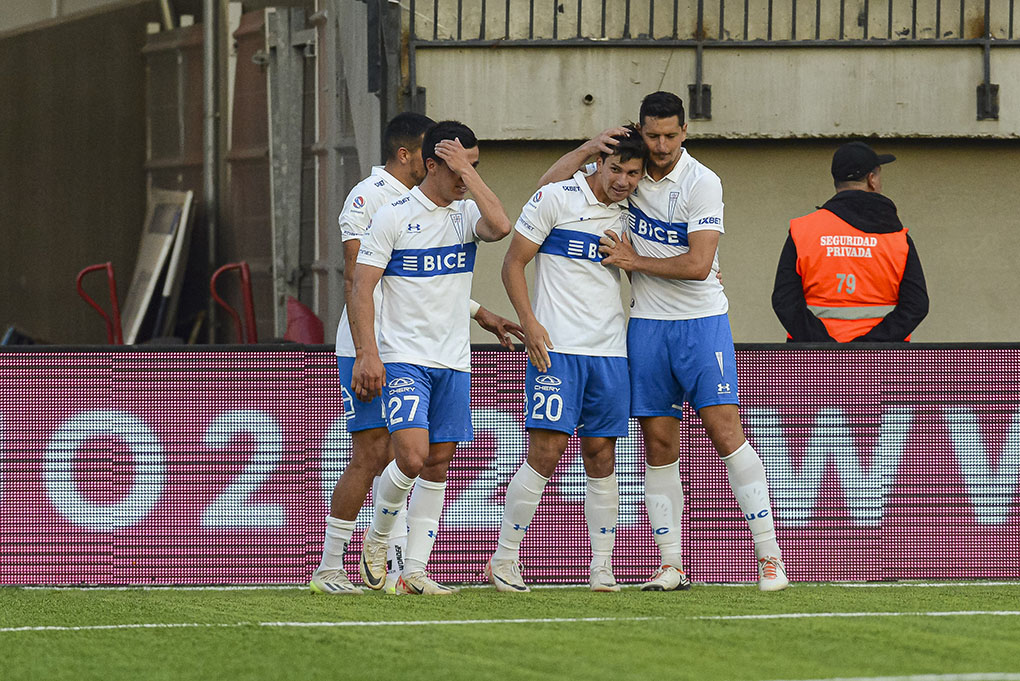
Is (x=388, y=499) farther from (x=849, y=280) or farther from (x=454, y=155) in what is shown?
(x=849, y=280)

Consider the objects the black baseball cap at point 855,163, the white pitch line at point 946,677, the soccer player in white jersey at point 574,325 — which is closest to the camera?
the white pitch line at point 946,677

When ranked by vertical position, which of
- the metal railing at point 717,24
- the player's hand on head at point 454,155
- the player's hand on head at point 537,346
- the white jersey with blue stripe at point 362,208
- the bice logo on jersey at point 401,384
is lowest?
the bice logo on jersey at point 401,384

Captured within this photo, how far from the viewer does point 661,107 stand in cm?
696

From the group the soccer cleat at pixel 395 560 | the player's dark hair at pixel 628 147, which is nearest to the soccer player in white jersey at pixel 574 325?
the player's dark hair at pixel 628 147

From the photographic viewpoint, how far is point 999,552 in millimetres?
7703

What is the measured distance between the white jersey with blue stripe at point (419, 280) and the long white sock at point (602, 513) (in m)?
0.78

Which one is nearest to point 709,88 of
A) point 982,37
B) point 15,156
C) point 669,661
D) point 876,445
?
point 982,37

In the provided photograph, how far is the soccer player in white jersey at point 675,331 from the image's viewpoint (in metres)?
7.00

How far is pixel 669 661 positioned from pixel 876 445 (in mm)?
2903

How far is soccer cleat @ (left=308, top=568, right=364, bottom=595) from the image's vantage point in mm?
7043

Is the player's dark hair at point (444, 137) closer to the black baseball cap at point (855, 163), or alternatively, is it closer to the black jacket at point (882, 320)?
the black jacket at point (882, 320)

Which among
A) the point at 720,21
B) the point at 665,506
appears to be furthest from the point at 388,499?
the point at 720,21

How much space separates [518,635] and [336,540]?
5.15ft

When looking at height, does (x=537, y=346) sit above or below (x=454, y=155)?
below
